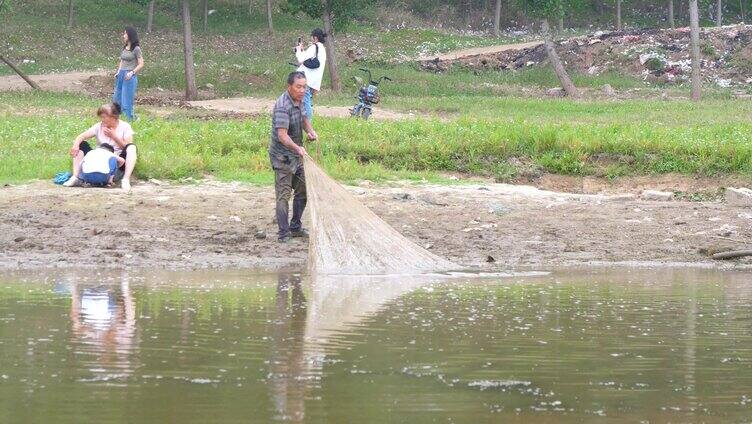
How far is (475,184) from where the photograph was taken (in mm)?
14359

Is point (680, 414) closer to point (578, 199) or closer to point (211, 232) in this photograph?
point (211, 232)

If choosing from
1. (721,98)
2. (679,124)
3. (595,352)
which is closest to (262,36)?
(721,98)

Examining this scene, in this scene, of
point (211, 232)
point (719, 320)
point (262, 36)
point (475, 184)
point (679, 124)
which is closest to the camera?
point (719, 320)

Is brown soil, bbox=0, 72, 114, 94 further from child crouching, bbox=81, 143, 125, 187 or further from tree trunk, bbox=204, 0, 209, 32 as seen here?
child crouching, bbox=81, 143, 125, 187

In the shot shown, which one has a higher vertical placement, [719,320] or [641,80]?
[641,80]

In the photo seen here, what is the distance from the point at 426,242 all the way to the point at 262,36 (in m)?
31.0

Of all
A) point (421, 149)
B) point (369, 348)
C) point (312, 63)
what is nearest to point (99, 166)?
point (312, 63)

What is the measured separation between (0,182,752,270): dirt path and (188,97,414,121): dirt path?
8.29 m

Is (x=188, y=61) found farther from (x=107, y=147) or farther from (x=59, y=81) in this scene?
(x=107, y=147)

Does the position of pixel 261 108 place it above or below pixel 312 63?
below

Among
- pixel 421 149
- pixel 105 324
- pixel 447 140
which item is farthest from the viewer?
pixel 447 140

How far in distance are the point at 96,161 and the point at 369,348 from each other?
20.6 feet

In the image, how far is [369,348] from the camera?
748cm

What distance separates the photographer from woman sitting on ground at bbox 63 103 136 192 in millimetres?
13016
